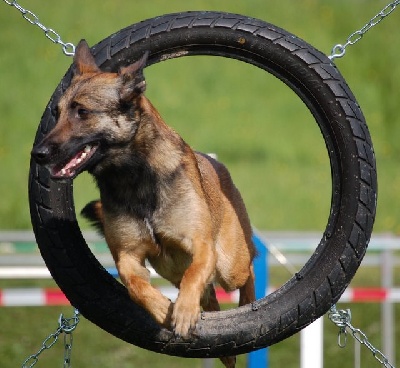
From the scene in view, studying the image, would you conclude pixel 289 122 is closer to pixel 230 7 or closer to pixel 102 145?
pixel 230 7

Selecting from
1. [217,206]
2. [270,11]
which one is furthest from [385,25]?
[217,206]

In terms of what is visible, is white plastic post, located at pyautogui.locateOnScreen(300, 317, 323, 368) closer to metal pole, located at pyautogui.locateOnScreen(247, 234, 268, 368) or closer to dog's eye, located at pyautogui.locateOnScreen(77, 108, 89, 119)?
metal pole, located at pyautogui.locateOnScreen(247, 234, 268, 368)

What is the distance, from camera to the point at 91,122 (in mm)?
5383

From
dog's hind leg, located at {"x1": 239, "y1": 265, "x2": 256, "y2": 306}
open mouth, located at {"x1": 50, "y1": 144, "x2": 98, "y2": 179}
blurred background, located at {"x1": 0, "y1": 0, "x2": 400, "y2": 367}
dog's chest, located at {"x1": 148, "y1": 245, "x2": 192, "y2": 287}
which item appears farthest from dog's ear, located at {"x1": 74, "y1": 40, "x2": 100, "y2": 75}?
blurred background, located at {"x1": 0, "y1": 0, "x2": 400, "y2": 367}

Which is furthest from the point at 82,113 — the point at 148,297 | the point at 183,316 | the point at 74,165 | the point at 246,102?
the point at 246,102

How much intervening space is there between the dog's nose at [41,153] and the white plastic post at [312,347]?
8.30ft

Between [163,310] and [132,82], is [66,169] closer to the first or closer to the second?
[132,82]

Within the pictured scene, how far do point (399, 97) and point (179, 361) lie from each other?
48.0ft

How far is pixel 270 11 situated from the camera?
2516cm

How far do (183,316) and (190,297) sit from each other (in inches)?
4.4

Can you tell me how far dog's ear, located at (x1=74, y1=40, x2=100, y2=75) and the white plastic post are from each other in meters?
2.40

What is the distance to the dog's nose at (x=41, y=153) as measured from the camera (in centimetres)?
520

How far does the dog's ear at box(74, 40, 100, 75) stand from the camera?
19.1ft

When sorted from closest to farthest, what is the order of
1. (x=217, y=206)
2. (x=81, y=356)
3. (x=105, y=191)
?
(x=105, y=191), (x=217, y=206), (x=81, y=356)
